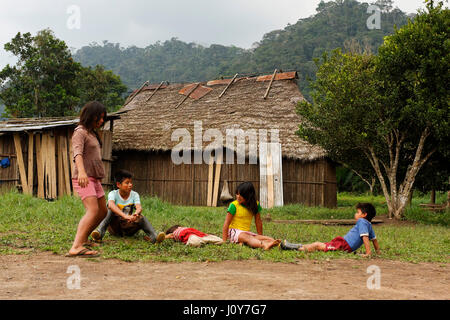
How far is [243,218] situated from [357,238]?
1.44m

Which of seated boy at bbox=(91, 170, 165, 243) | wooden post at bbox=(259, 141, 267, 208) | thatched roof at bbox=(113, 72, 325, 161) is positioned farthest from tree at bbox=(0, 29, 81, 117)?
seated boy at bbox=(91, 170, 165, 243)

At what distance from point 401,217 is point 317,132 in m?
3.19

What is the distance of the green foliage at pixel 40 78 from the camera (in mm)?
22891

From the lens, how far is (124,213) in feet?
18.1

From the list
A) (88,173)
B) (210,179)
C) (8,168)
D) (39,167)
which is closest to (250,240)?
(88,173)

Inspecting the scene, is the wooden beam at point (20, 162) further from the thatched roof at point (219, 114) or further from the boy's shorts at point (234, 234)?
the boy's shorts at point (234, 234)

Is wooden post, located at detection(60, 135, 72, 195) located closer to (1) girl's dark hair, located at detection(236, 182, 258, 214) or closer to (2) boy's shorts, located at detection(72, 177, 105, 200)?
(2) boy's shorts, located at detection(72, 177, 105, 200)

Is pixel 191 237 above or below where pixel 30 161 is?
below

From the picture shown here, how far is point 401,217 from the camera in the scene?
38.3 feet

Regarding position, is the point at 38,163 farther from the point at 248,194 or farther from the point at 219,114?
the point at 248,194

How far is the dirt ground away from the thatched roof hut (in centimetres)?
1024

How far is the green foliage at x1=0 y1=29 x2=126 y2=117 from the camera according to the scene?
22.9m

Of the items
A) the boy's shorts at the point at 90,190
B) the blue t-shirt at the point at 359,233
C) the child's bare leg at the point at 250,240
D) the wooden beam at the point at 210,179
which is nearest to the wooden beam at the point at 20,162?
the wooden beam at the point at 210,179

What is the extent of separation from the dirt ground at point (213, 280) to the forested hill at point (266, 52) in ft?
88.0
